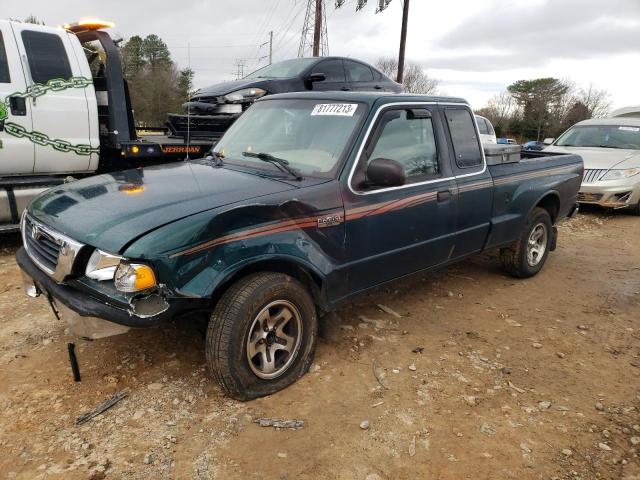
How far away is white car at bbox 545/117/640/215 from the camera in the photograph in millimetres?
8938

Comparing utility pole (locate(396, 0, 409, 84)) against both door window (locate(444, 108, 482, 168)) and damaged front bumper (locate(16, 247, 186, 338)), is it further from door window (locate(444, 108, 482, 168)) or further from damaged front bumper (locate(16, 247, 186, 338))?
damaged front bumper (locate(16, 247, 186, 338))

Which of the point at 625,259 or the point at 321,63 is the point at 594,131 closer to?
the point at 625,259

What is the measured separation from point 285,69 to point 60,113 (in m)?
4.10

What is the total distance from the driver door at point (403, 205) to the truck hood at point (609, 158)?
5.95 meters

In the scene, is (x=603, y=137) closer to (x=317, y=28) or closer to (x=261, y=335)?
(x=261, y=335)

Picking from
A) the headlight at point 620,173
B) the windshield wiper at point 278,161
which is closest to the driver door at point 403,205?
the windshield wiper at point 278,161

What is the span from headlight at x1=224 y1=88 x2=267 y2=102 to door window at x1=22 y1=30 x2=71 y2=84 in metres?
2.46

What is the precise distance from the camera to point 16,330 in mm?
3775

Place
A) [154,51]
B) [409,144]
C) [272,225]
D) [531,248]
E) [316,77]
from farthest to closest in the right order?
[154,51]
[316,77]
[531,248]
[409,144]
[272,225]

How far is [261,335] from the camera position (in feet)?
9.65

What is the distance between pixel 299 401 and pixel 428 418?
791 millimetres

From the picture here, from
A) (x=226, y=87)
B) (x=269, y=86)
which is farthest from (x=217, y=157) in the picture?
(x=226, y=87)

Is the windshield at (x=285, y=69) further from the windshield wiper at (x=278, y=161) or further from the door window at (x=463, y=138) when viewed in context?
the windshield wiper at (x=278, y=161)

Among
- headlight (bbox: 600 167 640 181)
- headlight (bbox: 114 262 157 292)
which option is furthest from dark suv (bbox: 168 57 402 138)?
headlight (bbox: 114 262 157 292)
